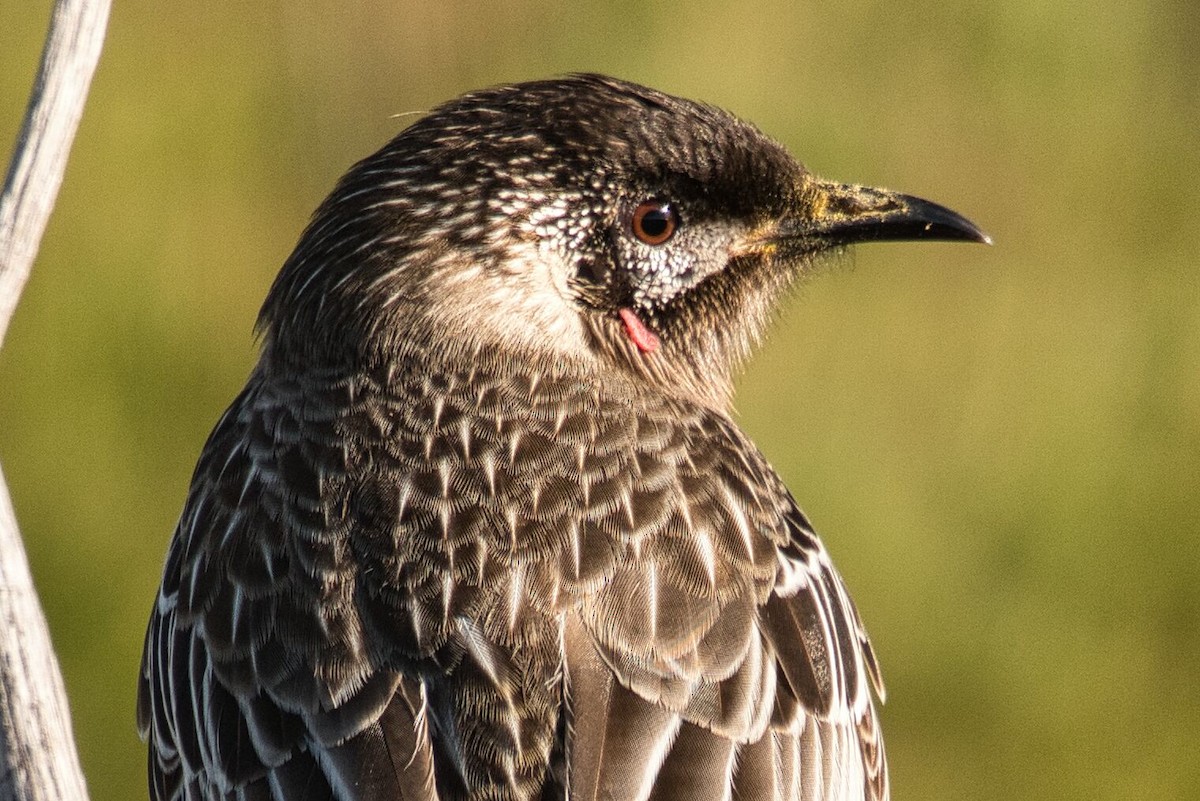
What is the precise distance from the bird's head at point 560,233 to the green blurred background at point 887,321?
2.47 metres

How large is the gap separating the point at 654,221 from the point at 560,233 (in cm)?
26

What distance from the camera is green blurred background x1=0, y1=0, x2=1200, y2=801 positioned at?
8.11 metres

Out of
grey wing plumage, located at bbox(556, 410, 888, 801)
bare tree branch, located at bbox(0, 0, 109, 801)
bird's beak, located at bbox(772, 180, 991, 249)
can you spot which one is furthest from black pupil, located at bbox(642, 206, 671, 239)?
bare tree branch, located at bbox(0, 0, 109, 801)

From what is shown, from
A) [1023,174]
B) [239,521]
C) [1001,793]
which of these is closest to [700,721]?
[239,521]

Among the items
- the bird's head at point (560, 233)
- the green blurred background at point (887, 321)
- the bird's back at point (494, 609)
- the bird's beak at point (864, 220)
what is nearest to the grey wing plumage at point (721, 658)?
the bird's back at point (494, 609)

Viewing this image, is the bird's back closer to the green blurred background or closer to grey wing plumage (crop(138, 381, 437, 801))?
grey wing plumage (crop(138, 381, 437, 801))

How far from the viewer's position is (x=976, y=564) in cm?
841

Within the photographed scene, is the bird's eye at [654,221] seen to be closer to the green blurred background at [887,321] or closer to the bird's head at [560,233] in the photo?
the bird's head at [560,233]

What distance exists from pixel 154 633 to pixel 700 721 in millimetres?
1553

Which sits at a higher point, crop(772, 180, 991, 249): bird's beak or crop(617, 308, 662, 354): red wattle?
crop(772, 180, 991, 249): bird's beak

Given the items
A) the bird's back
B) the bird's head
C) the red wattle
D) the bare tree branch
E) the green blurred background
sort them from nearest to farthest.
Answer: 1. the bare tree branch
2. the bird's back
3. the bird's head
4. the red wattle
5. the green blurred background

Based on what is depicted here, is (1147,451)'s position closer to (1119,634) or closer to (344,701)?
(1119,634)

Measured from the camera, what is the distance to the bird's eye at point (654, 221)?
551 cm

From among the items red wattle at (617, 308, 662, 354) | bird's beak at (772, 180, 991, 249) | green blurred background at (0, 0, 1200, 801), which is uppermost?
bird's beak at (772, 180, 991, 249)
